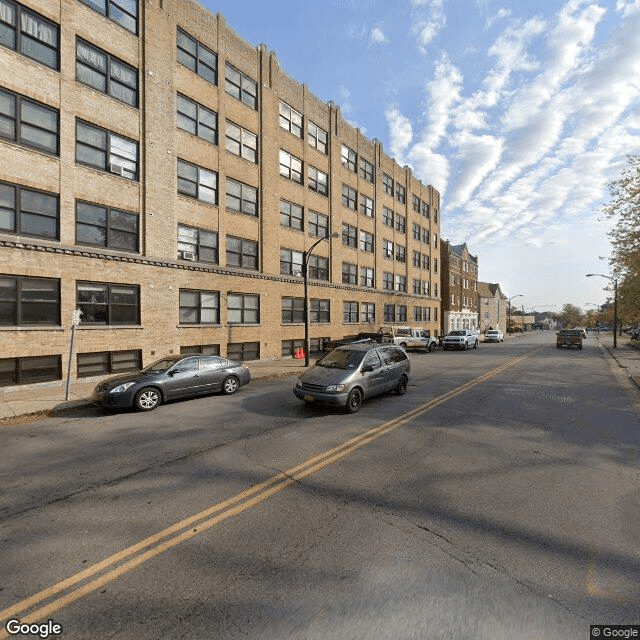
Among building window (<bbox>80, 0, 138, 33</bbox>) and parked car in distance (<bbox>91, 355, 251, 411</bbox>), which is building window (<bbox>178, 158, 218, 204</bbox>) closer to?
building window (<bbox>80, 0, 138, 33</bbox>)

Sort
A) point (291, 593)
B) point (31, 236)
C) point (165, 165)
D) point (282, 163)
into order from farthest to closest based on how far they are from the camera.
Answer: point (282, 163)
point (165, 165)
point (31, 236)
point (291, 593)

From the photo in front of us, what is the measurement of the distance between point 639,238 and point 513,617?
18.6m

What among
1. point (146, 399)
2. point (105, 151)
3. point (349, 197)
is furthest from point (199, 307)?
point (349, 197)

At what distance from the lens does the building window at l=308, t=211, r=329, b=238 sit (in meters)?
25.5

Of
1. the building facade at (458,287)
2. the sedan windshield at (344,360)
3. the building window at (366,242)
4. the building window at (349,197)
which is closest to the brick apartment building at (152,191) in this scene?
the building window at (349,197)

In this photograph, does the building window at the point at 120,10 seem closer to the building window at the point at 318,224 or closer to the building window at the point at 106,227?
the building window at the point at 106,227

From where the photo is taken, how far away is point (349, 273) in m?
29.3

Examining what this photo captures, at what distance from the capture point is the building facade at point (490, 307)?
A: 230 ft

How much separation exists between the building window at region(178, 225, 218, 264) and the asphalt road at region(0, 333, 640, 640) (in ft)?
36.8

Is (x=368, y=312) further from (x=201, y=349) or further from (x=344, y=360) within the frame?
(x=344, y=360)

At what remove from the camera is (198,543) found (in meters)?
3.78

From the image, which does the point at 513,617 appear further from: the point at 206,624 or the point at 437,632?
the point at 206,624

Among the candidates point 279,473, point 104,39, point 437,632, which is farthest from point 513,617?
point 104,39

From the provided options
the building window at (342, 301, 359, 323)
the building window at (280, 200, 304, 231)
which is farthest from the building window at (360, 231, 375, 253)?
the building window at (280, 200, 304, 231)
